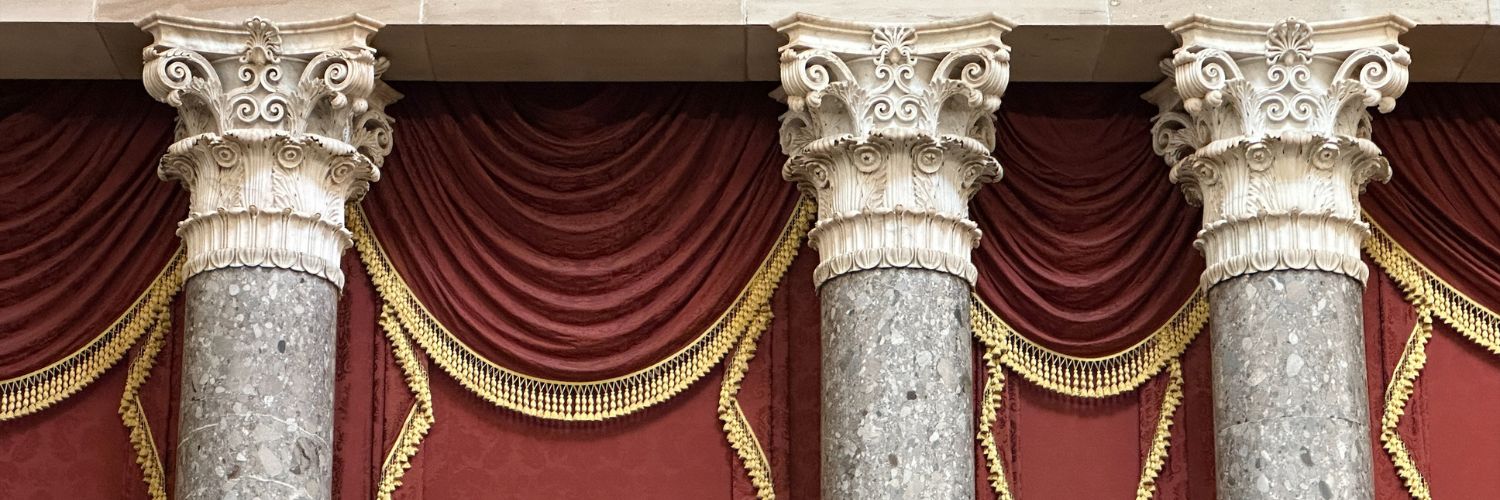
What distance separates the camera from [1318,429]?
454 inches

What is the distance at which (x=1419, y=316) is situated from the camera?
12523mm

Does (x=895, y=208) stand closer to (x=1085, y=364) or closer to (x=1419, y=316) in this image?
(x=1085, y=364)

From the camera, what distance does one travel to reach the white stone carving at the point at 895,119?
11906 mm

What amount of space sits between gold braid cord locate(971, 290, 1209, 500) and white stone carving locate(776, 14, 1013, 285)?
0.50 meters

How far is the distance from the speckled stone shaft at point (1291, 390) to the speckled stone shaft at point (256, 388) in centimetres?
349

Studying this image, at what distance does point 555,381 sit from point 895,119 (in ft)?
5.85

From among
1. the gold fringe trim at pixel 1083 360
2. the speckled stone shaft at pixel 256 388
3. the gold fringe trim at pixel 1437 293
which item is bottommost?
the speckled stone shaft at pixel 256 388

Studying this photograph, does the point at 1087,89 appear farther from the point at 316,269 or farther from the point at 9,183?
the point at 9,183

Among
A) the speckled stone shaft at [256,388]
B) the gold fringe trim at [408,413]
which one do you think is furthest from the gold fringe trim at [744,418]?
the speckled stone shaft at [256,388]

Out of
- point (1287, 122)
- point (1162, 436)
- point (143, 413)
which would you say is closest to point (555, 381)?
point (143, 413)

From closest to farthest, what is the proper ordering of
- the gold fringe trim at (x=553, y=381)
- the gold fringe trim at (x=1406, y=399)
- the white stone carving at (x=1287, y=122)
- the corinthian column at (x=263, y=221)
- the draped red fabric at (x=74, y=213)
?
the corinthian column at (x=263, y=221), the white stone carving at (x=1287, y=122), the gold fringe trim at (x=1406, y=399), the gold fringe trim at (x=553, y=381), the draped red fabric at (x=74, y=213)

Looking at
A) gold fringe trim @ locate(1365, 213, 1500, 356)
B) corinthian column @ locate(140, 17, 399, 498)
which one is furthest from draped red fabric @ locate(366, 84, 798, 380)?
gold fringe trim @ locate(1365, 213, 1500, 356)

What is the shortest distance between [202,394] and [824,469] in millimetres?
2392

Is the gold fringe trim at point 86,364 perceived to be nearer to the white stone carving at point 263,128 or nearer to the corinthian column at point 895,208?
the white stone carving at point 263,128
